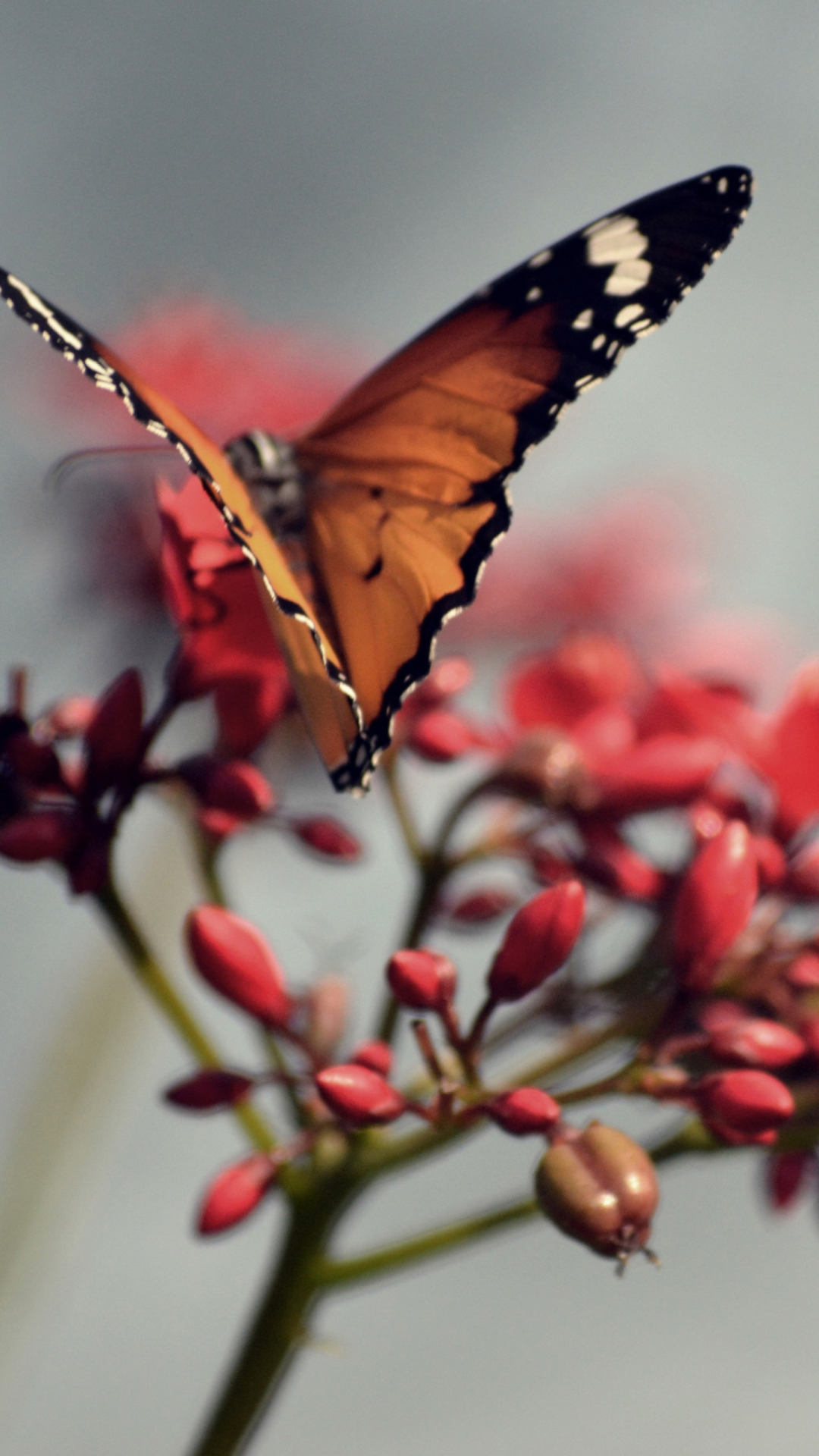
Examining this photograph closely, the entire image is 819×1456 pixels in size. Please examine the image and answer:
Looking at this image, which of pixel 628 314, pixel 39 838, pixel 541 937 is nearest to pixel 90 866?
pixel 39 838

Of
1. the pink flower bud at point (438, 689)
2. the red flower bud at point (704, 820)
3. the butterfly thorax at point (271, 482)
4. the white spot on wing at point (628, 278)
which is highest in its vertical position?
the white spot on wing at point (628, 278)

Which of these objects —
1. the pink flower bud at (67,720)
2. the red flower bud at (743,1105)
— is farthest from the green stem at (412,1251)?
the pink flower bud at (67,720)

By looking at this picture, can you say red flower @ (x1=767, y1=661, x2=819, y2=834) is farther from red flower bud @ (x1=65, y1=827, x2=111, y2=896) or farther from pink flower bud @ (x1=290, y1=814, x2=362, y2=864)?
red flower bud @ (x1=65, y1=827, x2=111, y2=896)

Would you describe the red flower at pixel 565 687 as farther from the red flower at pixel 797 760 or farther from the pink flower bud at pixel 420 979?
the pink flower bud at pixel 420 979

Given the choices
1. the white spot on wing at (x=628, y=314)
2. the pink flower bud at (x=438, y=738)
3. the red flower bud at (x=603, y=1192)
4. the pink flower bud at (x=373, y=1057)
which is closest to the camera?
the red flower bud at (x=603, y=1192)

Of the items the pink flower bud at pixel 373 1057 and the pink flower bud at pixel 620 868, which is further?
the pink flower bud at pixel 620 868

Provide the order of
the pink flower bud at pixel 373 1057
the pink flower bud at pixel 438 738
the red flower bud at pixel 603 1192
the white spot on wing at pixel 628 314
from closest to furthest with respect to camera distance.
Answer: the red flower bud at pixel 603 1192, the pink flower bud at pixel 373 1057, the white spot on wing at pixel 628 314, the pink flower bud at pixel 438 738

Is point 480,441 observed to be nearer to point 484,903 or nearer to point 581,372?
point 581,372

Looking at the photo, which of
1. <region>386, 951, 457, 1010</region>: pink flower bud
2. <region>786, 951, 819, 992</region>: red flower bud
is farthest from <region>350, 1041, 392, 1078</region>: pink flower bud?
<region>786, 951, 819, 992</region>: red flower bud
